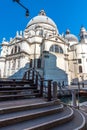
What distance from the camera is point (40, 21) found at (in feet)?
151

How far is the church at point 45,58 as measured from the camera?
31.6 m

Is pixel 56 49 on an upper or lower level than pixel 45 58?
upper

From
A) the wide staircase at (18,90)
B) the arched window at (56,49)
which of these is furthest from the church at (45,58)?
the wide staircase at (18,90)

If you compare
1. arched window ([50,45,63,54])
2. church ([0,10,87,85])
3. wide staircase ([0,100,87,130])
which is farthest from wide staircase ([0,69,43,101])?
arched window ([50,45,63,54])

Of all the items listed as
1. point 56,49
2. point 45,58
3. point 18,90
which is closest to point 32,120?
point 18,90

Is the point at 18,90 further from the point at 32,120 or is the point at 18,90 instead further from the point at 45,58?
the point at 45,58

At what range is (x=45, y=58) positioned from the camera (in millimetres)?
31594

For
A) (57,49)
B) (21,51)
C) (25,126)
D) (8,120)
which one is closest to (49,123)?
(25,126)

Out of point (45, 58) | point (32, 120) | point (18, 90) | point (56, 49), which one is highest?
point (56, 49)

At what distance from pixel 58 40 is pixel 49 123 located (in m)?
33.8

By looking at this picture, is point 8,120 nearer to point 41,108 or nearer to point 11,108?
point 11,108

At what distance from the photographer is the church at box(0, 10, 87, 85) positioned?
31.6m

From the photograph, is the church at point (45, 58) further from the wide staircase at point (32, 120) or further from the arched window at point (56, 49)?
the wide staircase at point (32, 120)

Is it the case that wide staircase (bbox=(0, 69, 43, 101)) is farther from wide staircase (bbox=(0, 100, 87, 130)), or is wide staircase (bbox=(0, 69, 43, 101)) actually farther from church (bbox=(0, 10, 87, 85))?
church (bbox=(0, 10, 87, 85))
